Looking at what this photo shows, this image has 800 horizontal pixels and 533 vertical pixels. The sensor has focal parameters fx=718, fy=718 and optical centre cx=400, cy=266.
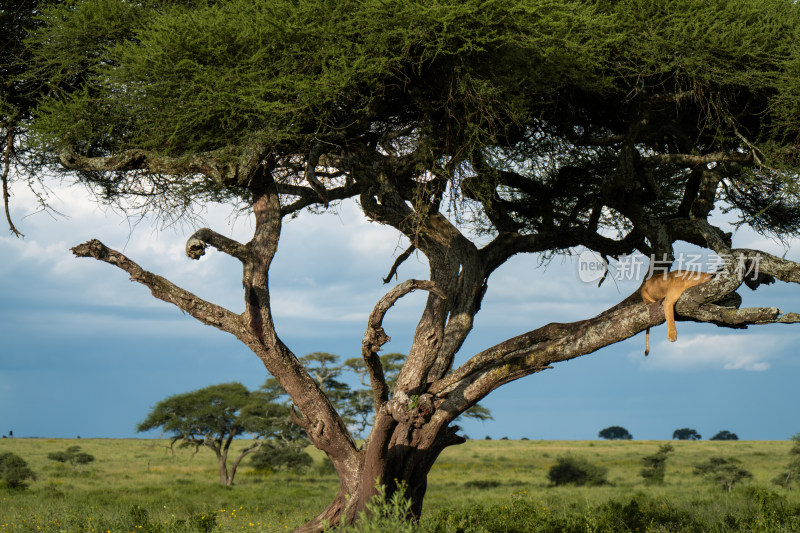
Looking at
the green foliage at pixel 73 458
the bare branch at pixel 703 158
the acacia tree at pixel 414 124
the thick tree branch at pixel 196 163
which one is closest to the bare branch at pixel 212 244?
the acacia tree at pixel 414 124

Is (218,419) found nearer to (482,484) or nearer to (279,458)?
(279,458)

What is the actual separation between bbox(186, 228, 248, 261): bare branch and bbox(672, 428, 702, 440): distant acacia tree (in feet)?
225

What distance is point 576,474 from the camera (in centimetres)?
2664

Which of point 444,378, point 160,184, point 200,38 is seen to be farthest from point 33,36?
point 444,378

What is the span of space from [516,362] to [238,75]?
462cm

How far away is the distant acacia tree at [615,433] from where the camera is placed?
68.6m

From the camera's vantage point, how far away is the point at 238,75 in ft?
25.5

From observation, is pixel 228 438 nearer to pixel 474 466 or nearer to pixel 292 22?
pixel 474 466

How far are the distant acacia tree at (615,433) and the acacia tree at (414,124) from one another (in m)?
62.7

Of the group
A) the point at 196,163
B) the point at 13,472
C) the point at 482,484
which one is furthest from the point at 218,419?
the point at 196,163

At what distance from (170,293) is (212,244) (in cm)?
84

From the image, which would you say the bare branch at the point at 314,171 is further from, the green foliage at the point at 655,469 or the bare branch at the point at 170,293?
the green foliage at the point at 655,469

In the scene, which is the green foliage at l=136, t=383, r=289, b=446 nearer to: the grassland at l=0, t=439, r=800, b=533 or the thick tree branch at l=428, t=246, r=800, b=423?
the grassland at l=0, t=439, r=800, b=533

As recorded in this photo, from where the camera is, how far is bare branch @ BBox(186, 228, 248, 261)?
8234 mm
